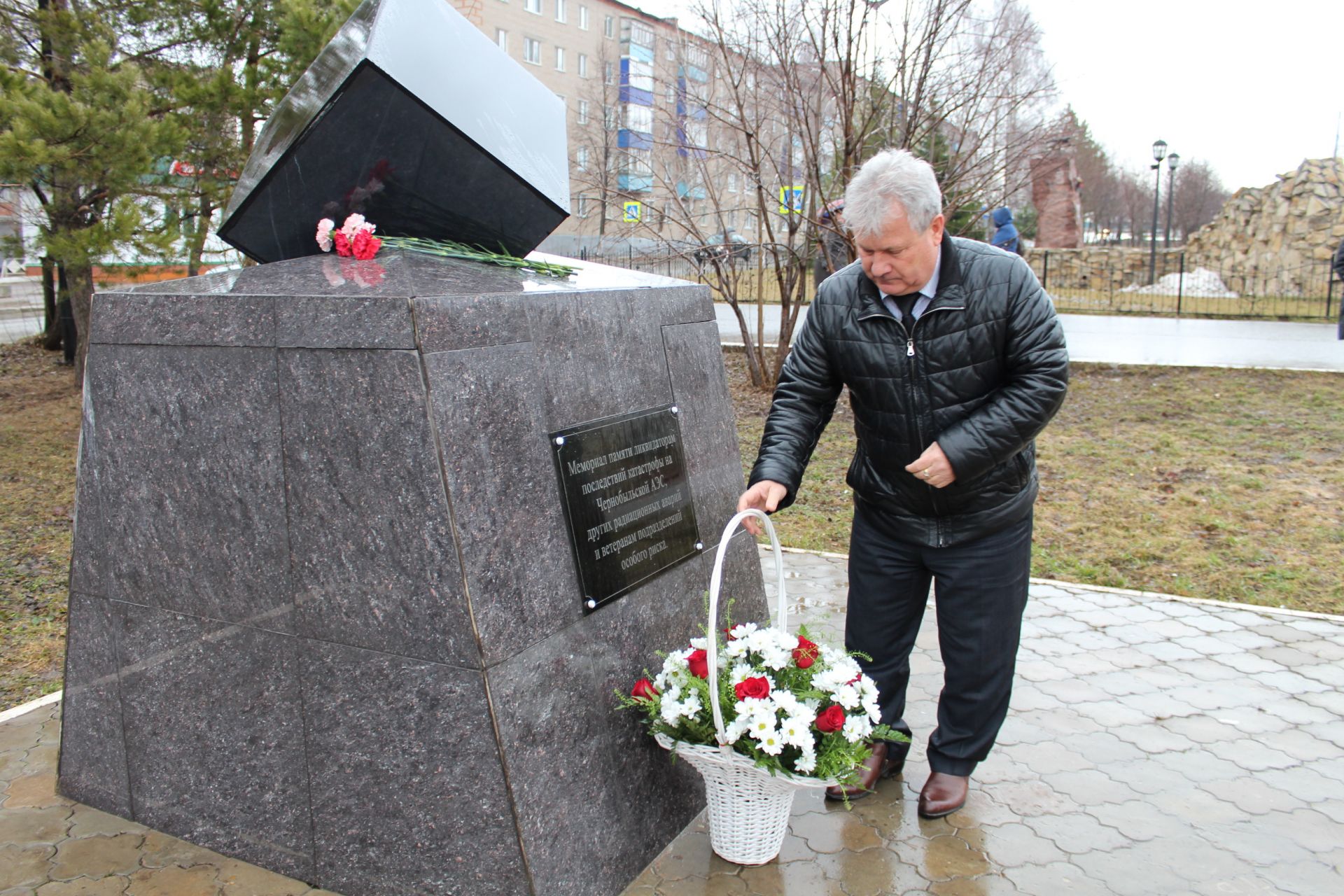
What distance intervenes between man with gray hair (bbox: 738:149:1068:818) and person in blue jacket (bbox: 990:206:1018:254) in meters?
6.94

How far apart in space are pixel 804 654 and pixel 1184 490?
5.44 metres

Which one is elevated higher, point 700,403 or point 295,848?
point 700,403

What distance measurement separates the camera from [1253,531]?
618 cm

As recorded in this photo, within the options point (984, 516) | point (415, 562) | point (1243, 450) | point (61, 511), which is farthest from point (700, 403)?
point (1243, 450)

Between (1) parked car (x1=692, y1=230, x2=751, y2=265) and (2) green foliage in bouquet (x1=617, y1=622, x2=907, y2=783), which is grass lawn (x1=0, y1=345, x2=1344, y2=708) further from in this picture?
(2) green foliage in bouquet (x1=617, y1=622, x2=907, y2=783)

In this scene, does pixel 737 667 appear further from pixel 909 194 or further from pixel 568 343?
pixel 909 194

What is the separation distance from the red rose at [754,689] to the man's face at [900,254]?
41.7 inches

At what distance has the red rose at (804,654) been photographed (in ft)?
9.00

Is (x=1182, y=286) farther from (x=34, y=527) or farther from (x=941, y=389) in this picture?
(x=941, y=389)

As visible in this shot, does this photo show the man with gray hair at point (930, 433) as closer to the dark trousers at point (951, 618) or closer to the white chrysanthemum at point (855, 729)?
the dark trousers at point (951, 618)

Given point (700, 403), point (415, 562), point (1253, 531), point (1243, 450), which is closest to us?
point (415, 562)

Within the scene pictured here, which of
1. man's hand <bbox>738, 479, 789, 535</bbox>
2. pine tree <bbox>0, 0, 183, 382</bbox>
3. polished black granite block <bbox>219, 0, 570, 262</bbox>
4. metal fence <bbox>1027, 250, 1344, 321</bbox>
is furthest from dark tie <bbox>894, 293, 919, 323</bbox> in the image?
metal fence <bbox>1027, 250, 1344, 321</bbox>

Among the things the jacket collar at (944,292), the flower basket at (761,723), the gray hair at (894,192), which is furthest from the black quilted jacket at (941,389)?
the flower basket at (761,723)

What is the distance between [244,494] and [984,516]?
76.6 inches
